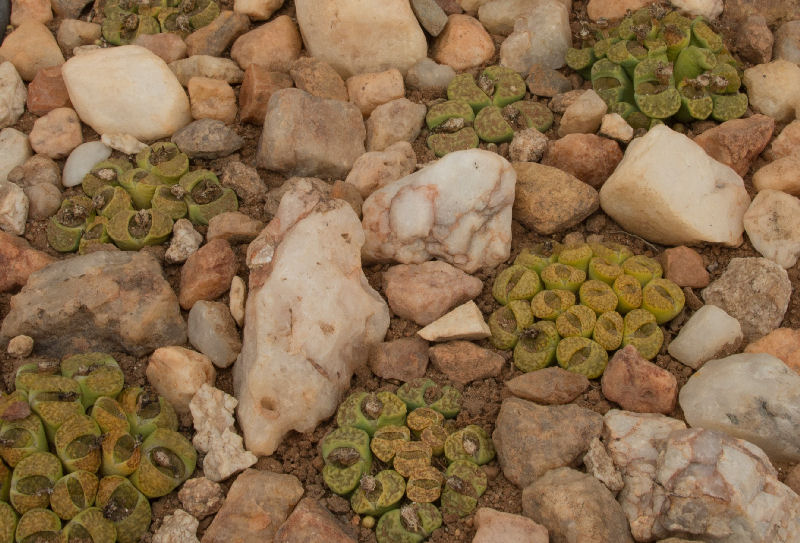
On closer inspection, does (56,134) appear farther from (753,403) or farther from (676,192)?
(753,403)

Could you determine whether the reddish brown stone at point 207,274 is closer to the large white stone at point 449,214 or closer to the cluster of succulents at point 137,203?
the cluster of succulents at point 137,203

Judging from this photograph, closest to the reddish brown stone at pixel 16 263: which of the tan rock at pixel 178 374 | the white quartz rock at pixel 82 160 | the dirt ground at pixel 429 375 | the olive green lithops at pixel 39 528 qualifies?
the dirt ground at pixel 429 375

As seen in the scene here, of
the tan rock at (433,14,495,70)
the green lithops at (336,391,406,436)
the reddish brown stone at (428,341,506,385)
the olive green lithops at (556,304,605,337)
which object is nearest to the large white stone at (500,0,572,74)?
the tan rock at (433,14,495,70)

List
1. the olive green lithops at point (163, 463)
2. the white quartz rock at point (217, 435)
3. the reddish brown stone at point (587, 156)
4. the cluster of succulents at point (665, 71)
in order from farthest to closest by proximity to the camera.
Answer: the cluster of succulents at point (665, 71)
the reddish brown stone at point (587, 156)
the white quartz rock at point (217, 435)
the olive green lithops at point (163, 463)

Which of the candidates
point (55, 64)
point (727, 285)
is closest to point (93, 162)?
point (55, 64)

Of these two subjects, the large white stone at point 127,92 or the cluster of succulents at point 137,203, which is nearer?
the cluster of succulents at point 137,203

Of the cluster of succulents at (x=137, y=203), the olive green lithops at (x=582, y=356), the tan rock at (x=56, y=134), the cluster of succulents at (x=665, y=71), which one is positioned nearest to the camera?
the olive green lithops at (x=582, y=356)

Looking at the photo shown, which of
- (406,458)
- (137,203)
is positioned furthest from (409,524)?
(137,203)
